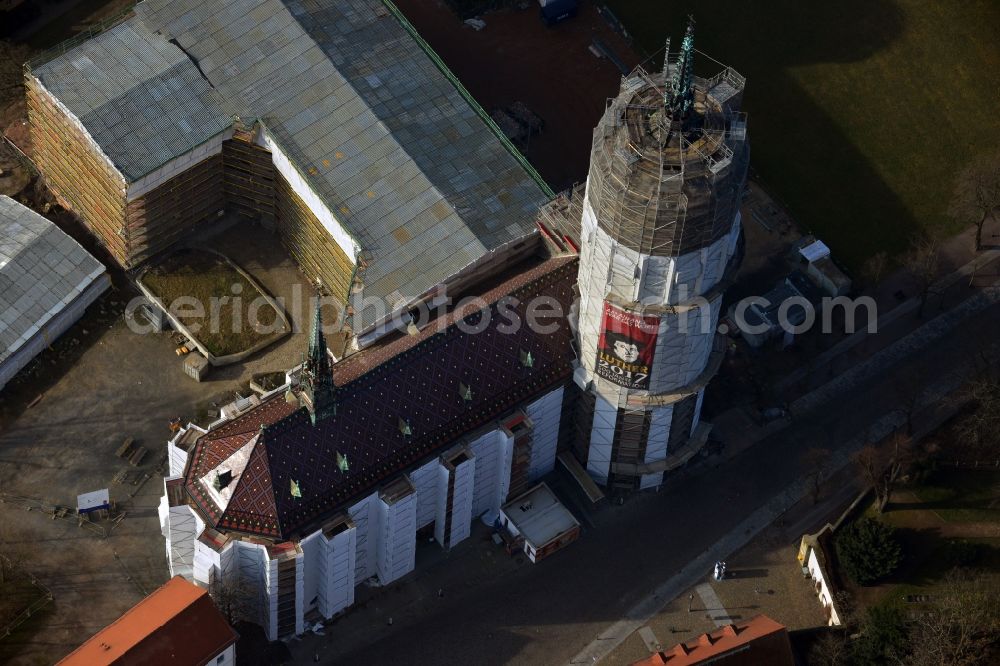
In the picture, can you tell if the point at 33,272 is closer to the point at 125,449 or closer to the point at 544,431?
the point at 125,449

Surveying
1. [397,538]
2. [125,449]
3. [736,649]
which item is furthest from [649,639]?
[125,449]

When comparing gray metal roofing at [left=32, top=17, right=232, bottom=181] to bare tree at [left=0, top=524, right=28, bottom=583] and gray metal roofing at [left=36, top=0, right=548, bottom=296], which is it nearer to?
gray metal roofing at [left=36, top=0, right=548, bottom=296]

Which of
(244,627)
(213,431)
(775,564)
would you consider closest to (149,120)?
(213,431)

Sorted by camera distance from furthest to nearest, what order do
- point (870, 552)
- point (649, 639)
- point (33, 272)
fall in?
point (33, 272) → point (870, 552) → point (649, 639)

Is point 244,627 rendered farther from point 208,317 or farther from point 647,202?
point 647,202

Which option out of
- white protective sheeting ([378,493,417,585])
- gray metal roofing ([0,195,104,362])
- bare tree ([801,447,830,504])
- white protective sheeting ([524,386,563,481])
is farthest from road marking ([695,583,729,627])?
gray metal roofing ([0,195,104,362])

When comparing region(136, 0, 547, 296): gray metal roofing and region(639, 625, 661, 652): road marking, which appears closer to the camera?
region(639, 625, 661, 652): road marking
